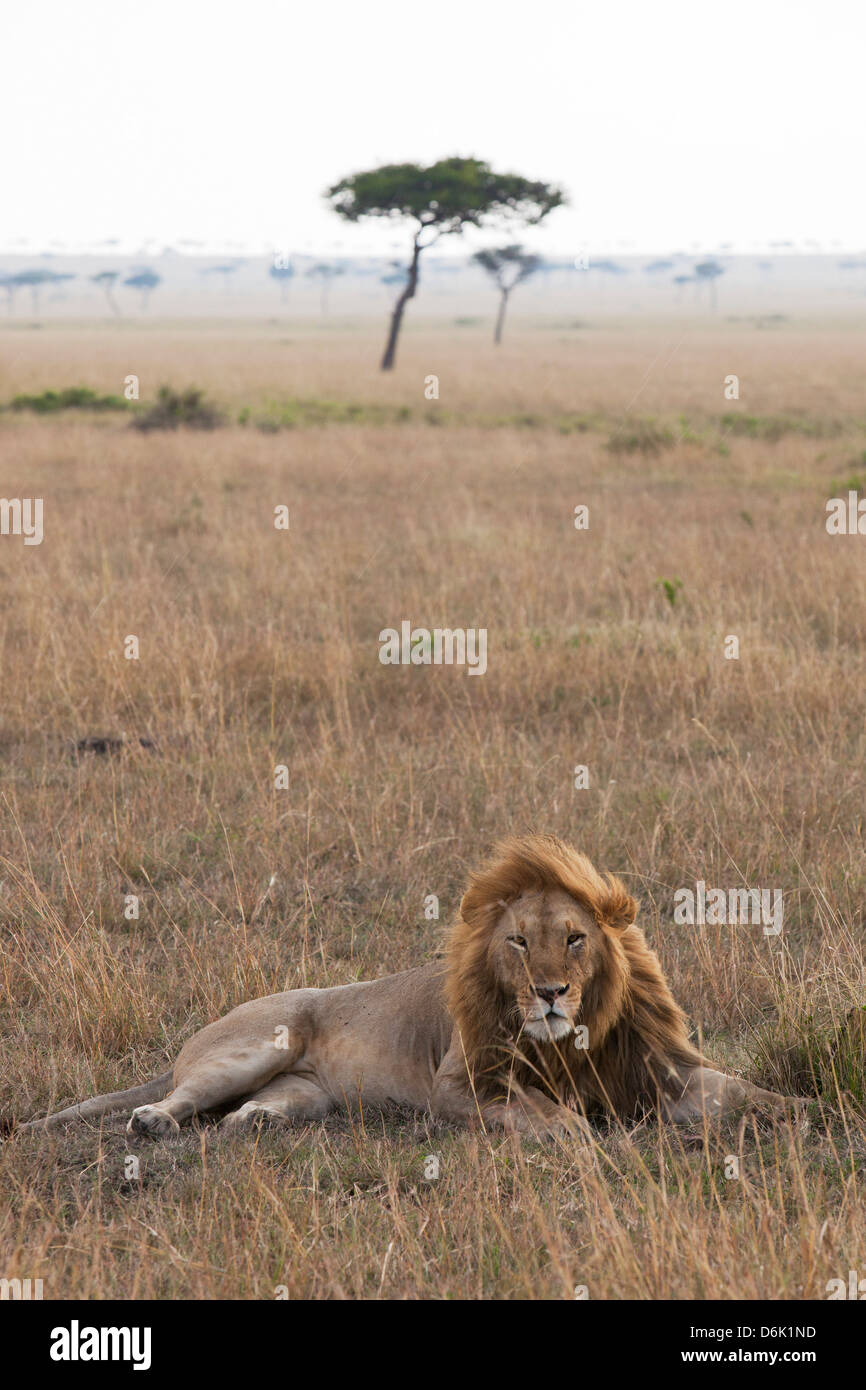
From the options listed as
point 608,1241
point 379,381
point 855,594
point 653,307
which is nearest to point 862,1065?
point 608,1241

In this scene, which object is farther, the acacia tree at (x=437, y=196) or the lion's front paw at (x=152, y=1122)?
the acacia tree at (x=437, y=196)

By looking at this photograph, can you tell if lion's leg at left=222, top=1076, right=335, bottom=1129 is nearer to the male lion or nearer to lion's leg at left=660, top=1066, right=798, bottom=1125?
the male lion

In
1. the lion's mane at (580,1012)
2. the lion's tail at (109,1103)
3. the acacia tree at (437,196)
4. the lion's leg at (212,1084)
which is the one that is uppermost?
the acacia tree at (437,196)

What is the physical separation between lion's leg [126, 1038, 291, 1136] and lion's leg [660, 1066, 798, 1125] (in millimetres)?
1105

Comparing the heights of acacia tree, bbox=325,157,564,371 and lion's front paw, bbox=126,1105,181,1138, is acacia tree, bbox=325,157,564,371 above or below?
above

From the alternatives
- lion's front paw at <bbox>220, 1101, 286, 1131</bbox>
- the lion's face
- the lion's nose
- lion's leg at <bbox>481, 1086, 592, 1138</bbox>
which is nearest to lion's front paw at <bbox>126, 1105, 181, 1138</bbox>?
lion's front paw at <bbox>220, 1101, 286, 1131</bbox>

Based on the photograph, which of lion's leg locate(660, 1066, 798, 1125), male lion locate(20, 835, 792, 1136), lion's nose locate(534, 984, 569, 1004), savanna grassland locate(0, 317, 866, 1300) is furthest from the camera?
lion's leg locate(660, 1066, 798, 1125)

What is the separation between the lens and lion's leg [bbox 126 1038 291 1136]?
3854 mm

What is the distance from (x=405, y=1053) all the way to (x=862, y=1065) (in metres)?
1.26

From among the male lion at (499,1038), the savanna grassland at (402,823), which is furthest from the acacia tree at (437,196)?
the male lion at (499,1038)

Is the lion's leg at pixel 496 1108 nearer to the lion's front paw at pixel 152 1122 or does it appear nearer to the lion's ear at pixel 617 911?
the lion's ear at pixel 617 911

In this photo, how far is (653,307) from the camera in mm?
157125

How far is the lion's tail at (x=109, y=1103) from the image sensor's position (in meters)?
3.98

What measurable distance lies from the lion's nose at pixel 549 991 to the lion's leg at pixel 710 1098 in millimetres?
577
